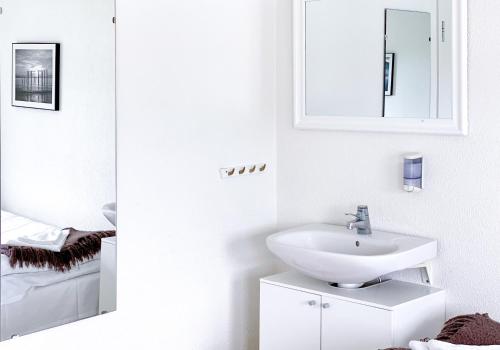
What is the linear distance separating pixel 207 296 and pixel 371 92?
109 centimetres

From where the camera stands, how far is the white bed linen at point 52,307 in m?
2.68

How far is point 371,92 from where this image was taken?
3.23 m

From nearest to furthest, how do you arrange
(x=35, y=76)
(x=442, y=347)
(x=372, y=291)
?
(x=442, y=347), (x=35, y=76), (x=372, y=291)

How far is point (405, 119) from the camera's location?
3.10 m

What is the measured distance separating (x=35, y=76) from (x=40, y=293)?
75 centimetres

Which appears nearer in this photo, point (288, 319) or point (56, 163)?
point (56, 163)

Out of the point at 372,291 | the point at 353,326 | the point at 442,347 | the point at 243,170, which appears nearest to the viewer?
the point at 442,347

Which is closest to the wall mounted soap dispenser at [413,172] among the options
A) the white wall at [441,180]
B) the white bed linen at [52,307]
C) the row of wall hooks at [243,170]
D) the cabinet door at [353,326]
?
the white wall at [441,180]

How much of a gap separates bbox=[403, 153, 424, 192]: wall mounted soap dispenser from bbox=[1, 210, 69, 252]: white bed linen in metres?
1.30

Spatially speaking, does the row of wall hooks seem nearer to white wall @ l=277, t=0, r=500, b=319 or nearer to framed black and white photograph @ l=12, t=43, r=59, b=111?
white wall @ l=277, t=0, r=500, b=319

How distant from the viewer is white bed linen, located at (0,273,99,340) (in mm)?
2684

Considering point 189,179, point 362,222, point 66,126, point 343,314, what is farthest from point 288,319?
point 66,126

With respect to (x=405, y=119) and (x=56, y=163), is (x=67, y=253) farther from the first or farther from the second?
(x=405, y=119)

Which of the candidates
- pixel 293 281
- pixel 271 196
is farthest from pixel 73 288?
pixel 271 196
